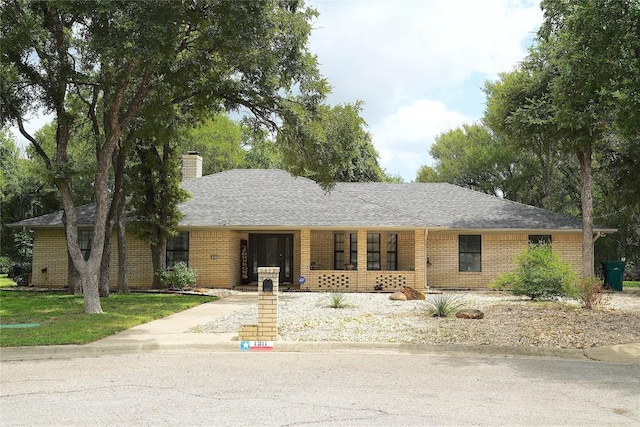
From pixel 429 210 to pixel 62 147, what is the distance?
15.8 m

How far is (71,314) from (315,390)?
33.0 feet

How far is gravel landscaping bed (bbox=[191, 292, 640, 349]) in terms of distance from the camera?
11945mm

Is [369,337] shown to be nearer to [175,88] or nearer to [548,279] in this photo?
[548,279]

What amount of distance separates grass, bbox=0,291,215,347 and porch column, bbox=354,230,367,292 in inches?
255

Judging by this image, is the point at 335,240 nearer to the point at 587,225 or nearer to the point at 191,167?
the point at 191,167

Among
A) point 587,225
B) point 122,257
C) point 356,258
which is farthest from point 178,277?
point 587,225

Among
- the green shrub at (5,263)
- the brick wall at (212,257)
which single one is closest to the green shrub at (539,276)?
the brick wall at (212,257)

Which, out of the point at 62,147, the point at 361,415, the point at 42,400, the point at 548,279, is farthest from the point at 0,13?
the point at 548,279

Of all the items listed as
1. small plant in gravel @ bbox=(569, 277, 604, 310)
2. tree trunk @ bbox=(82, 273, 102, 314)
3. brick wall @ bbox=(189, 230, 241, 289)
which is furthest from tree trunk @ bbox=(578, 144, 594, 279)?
tree trunk @ bbox=(82, 273, 102, 314)

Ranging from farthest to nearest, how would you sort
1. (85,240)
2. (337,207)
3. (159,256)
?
(85,240) → (337,207) → (159,256)

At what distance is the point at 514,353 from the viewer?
10977 mm

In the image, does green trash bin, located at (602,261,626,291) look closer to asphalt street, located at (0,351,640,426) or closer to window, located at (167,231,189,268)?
window, located at (167,231,189,268)

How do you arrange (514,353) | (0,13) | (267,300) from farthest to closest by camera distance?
(0,13) < (267,300) < (514,353)

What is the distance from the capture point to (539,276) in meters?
19.5
